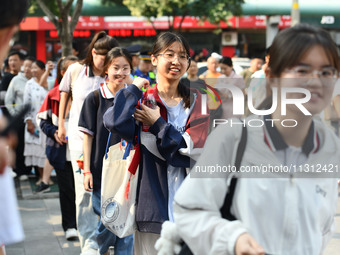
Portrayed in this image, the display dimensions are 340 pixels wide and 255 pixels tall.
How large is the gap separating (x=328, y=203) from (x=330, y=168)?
0.43 feet

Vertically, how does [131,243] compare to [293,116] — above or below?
below

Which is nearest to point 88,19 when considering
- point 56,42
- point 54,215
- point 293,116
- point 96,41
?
point 56,42

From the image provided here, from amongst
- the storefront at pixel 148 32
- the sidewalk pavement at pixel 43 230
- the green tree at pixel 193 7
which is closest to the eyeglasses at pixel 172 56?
the sidewalk pavement at pixel 43 230

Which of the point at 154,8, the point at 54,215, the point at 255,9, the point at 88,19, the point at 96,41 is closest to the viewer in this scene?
the point at 96,41

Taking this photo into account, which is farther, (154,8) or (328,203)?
(154,8)

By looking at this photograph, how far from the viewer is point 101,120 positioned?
480 cm

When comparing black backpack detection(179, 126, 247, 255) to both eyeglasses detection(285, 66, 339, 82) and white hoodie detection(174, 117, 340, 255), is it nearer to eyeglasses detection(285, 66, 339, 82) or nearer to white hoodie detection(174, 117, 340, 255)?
white hoodie detection(174, 117, 340, 255)

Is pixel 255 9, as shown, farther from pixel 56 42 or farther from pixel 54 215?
pixel 54 215

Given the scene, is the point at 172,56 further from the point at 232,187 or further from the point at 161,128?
the point at 232,187

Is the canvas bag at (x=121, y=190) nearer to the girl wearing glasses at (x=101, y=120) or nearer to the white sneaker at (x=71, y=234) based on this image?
the girl wearing glasses at (x=101, y=120)

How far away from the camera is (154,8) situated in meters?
21.7

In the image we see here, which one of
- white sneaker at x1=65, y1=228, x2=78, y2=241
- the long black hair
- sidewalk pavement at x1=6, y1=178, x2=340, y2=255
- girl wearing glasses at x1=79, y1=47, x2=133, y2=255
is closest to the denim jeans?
sidewalk pavement at x1=6, y1=178, x2=340, y2=255

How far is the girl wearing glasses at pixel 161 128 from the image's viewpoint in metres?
3.86

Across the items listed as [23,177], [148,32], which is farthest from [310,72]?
[148,32]
